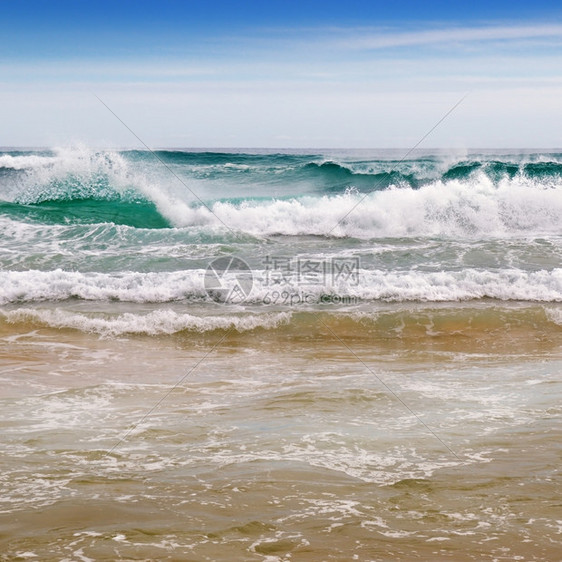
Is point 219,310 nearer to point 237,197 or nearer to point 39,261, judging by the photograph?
point 39,261

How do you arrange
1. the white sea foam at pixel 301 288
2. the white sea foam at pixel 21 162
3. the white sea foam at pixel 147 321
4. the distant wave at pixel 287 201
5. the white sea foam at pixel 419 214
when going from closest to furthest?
the white sea foam at pixel 147 321 → the white sea foam at pixel 301 288 → the white sea foam at pixel 419 214 → the distant wave at pixel 287 201 → the white sea foam at pixel 21 162

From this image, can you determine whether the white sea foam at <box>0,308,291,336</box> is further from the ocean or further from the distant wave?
the distant wave

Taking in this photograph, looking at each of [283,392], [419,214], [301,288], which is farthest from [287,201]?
[283,392]

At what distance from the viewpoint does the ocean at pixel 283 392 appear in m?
3.27

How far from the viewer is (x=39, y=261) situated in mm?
12664

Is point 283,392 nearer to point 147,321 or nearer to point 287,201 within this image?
point 147,321

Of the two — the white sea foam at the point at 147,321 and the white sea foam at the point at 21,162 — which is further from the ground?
the white sea foam at the point at 21,162

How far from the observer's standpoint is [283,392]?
19.7 feet

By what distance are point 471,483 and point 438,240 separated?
11930mm

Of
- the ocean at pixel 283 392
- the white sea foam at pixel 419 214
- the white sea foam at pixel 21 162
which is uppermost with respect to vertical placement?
the white sea foam at pixel 21 162

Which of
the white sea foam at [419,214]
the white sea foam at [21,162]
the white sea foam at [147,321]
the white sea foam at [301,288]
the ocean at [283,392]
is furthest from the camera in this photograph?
the white sea foam at [21,162]

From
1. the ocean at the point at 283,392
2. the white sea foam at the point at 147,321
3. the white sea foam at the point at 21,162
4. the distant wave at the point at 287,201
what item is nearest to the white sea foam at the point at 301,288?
the ocean at the point at 283,392

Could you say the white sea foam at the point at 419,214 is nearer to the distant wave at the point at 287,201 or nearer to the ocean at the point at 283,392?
the distant wave at the point at 287,201

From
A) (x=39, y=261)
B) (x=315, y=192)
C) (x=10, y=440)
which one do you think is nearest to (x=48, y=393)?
(x=10, y=440)
